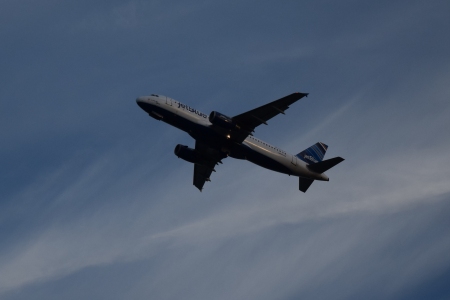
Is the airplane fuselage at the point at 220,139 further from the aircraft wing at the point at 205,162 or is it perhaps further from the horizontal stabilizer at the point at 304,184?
the aircraft wing at the point at 205,162

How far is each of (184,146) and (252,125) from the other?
1261 centimetres

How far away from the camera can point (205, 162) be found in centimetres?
9131

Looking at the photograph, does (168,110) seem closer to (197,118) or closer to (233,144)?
(197,118)

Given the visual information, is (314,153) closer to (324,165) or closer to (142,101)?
(324,165)

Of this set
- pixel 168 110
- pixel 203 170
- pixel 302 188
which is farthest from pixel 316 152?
pixel 168 110

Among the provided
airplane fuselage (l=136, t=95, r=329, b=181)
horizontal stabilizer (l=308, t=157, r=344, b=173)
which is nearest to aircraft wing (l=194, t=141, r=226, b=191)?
airplane fuselage (l=136, t=95, r=329, b=181)

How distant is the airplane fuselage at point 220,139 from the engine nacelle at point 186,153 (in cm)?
609

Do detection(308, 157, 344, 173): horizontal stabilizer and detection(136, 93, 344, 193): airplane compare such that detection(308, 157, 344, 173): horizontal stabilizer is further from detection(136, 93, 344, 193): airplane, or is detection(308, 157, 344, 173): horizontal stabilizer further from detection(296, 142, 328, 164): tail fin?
detection(296, 142, 328, 164): tail fin

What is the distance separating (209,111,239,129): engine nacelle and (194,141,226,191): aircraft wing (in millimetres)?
6246

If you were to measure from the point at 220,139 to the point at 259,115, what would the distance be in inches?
221

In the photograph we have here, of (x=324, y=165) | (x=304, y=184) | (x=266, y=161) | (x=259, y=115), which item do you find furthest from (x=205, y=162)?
(x=324, y=165)

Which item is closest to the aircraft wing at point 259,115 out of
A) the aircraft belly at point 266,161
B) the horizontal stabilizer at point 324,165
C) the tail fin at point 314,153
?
the aircraft belly at point 266,161

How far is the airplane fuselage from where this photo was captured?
81.0 meters

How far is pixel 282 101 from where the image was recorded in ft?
255
